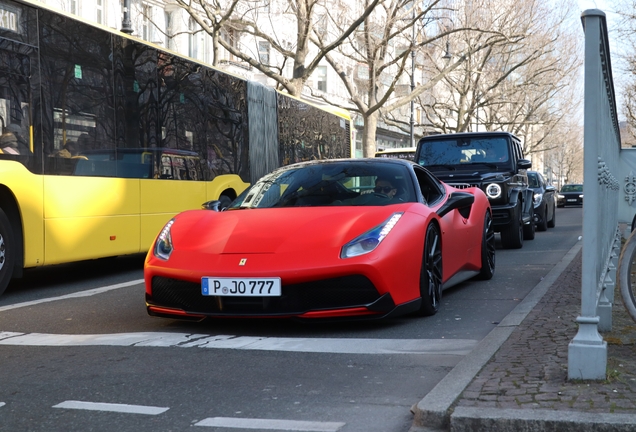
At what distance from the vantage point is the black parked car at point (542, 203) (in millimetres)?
20438

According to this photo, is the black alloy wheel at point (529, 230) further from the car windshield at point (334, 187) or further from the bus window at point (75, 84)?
the car windshield at point (334, 187)

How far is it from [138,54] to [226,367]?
7.31 meters

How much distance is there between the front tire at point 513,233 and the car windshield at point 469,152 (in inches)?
35.9

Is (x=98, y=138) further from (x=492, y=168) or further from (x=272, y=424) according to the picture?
(x=272, y=424)

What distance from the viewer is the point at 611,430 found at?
3.45 metres

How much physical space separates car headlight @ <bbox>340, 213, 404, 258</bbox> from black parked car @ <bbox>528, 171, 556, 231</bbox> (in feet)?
45.2

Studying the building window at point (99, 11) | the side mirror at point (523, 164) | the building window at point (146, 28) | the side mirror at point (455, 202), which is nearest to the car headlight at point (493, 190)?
the side mirror at point (523, 164)

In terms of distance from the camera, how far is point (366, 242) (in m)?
6.20

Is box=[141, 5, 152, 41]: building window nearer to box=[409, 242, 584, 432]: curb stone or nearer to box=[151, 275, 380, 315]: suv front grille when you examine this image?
box=[151, 275, 380, 315]: suv front grille

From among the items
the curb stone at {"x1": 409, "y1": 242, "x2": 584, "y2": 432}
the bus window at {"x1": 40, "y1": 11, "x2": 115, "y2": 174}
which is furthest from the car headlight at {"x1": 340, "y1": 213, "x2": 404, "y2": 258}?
the bus window at {"x1": 40, "y1": 11, "x2": 115, "y2": 174}

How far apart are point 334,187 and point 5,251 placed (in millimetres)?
3443

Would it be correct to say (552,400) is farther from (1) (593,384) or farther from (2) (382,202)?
(2) (382,202)

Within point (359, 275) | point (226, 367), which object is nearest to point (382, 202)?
point (359, 275)

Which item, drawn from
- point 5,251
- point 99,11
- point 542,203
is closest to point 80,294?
point 5,251
